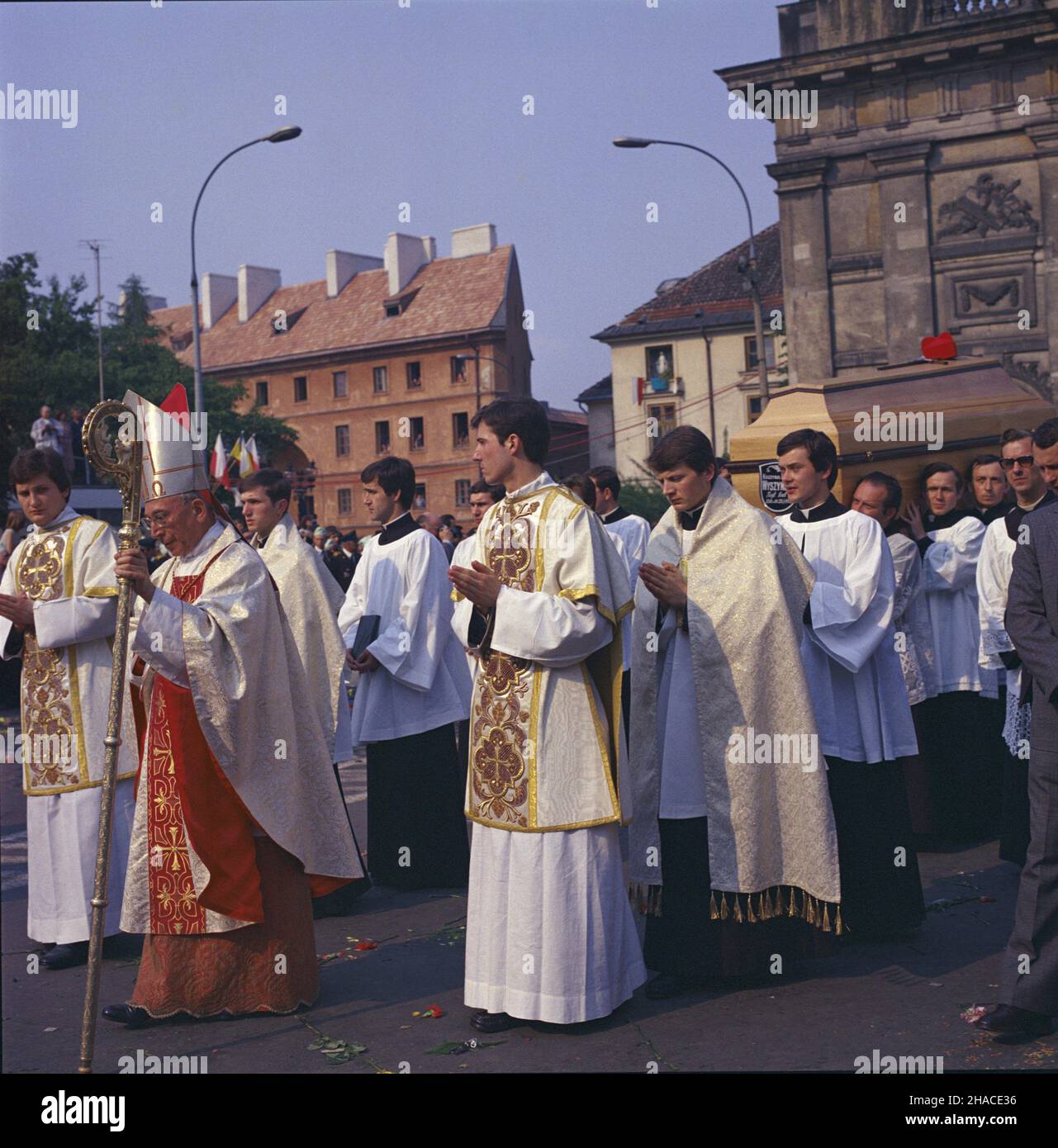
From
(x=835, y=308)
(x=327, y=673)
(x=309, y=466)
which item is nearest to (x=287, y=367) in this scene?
(x=309, y=466)

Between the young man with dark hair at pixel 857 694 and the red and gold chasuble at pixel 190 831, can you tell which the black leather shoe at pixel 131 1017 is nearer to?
the red and gold chasuble at pixel 190 831

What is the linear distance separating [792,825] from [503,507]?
1.73 m

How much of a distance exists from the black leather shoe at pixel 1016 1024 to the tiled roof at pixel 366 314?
53254 mm

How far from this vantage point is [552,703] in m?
5.27

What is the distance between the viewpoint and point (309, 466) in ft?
206

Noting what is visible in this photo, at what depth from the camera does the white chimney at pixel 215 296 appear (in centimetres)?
6919

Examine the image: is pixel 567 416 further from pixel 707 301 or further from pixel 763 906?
pixel 763 906

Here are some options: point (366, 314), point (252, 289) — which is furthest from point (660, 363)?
point (252, 289)

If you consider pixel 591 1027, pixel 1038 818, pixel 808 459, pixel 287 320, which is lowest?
pixel 591 1027

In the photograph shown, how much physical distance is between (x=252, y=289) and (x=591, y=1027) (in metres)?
66.9

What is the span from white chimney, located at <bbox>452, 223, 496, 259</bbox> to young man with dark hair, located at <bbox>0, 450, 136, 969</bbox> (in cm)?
5605

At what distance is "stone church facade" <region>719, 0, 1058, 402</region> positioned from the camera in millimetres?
20047

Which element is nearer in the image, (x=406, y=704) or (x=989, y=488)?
(x=406, y=704)

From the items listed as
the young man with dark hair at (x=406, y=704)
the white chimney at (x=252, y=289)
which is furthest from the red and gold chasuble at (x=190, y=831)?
the white chimney at (x=252, y=289)
